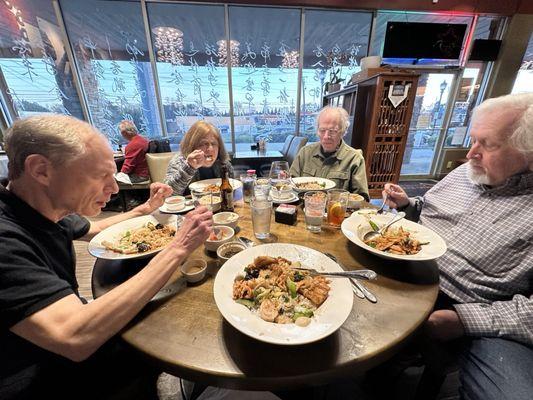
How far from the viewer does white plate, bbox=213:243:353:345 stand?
57 centimetres

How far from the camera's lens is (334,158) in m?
2.23

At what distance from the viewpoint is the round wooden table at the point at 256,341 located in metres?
0.56

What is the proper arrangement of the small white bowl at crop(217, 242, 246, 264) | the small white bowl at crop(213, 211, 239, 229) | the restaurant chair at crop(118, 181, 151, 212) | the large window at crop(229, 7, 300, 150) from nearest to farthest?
1. the small white bowl at crop(217, 242, 246, 264)
2. the small white bowl at crop(213, 211, 239, 229)
3. the restaurant chair at crop(118, 181, 151, 212)
4. the large window at crop(229, 7, 300, 150)

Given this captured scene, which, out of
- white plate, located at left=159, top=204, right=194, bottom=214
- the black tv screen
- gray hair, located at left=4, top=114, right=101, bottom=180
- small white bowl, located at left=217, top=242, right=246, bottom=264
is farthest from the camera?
the black tv screen

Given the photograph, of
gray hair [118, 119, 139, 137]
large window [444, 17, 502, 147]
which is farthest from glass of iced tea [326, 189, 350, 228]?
large window [444, 17, 502, 147]

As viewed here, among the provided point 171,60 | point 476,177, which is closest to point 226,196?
point 476,177

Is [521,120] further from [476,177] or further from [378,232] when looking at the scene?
[378,232]

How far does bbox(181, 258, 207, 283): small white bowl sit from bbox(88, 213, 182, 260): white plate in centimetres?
14

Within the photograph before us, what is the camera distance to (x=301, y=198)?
163 centimetres

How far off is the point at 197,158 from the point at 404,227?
1463mm

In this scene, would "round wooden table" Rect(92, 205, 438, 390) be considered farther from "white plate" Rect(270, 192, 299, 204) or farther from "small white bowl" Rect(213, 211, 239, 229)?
"white plate" Rect(270, 192, 299, 204)

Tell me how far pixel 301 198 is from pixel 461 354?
109cm

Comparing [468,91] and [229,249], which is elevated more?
[468,91]

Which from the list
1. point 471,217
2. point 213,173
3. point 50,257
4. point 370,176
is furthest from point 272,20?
point 50,257
